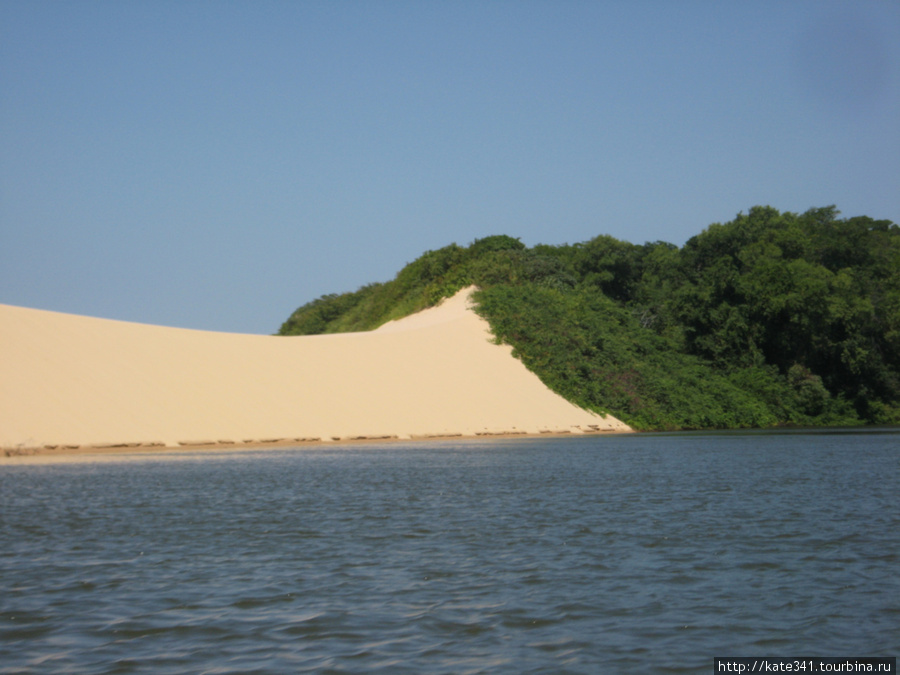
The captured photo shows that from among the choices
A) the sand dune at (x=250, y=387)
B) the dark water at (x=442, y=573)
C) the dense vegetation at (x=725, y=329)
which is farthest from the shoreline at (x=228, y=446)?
the dark water at (x=442, y=573)

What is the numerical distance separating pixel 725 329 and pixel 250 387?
28.1 m

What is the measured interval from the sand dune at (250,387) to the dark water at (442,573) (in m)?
11.9

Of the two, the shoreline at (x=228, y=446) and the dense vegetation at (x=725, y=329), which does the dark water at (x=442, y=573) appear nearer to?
the shoreline at (x=228, y=446)

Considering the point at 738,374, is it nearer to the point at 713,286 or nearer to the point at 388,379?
the point at 713,286

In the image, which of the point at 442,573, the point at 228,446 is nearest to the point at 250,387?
the point at 228,446

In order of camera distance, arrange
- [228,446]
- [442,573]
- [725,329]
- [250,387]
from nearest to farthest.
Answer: [442,573] < [228,446] < [250,387] < [725,329]

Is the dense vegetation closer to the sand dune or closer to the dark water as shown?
the sand dune

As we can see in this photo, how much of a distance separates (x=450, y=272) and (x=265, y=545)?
48616mm

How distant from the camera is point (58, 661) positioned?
616 centimetres

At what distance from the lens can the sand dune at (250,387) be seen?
2922 cm

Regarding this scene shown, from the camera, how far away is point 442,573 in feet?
29.1

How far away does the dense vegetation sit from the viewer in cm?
4506

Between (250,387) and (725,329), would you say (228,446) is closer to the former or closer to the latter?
(250,387)

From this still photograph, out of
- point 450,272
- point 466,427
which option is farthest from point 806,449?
point 450,272
